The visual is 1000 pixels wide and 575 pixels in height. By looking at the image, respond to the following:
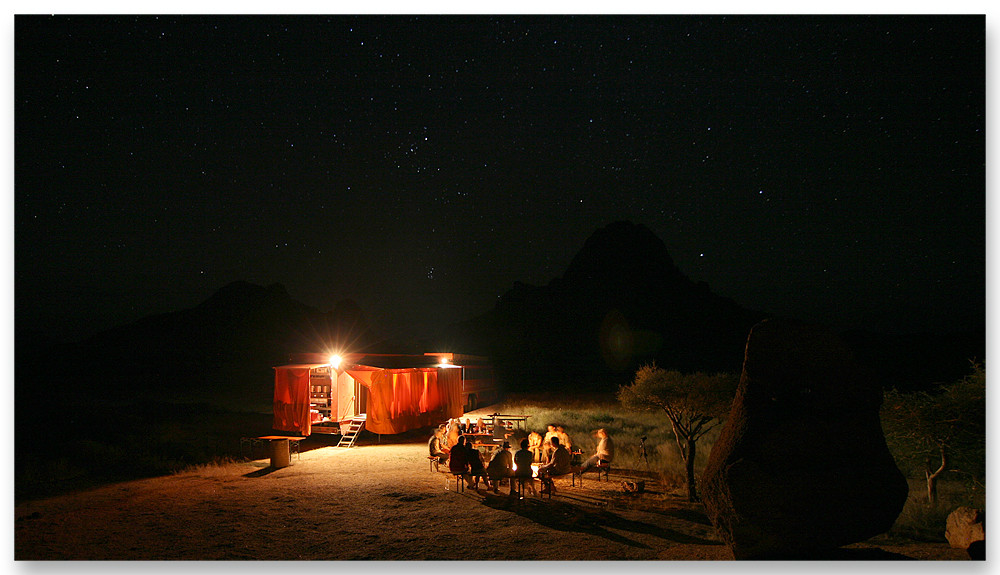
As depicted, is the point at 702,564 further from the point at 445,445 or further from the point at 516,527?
the point at 445,445

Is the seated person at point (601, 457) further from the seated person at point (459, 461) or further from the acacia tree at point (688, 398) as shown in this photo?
the seated person at point (459, 461)

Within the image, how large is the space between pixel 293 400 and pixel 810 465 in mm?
12571

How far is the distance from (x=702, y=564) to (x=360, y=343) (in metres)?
51.7

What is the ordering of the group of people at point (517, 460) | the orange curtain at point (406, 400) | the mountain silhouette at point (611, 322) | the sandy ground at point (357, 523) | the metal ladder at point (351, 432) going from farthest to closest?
1. the mountain silhouette at point (611, 322)
2. the orange curtain at point (406, 400)
3. the metal ladder at point (351, 432)
4. the group of people at point (517, 460)
5. the sandy ground at point (357, 523)

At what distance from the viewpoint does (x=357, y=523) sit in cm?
720

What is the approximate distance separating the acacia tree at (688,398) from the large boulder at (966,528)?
10.1ft

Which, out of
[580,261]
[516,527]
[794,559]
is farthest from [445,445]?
[580,261]

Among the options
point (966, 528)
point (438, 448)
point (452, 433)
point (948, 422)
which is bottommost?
point (438, 448)

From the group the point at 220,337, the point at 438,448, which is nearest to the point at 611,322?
the point at 220,337

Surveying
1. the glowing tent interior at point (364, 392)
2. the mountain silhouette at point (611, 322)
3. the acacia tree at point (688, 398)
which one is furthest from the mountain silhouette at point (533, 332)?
the acacia tree at point (688, 398)

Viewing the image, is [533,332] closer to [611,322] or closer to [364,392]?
[611,322]

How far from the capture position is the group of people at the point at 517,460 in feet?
26.9
